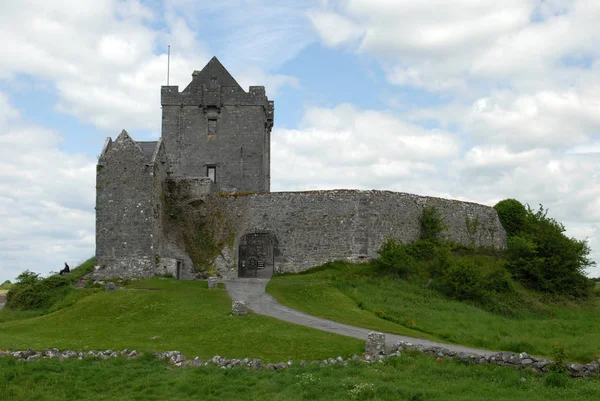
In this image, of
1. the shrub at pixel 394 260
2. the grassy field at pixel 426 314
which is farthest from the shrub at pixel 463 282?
the shrub at pixel 394 260

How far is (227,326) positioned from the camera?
24.8 metres

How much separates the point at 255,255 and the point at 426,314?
669 inches

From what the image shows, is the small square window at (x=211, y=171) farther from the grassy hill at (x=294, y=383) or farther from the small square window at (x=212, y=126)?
the grassy hill at (x=294, y=383)

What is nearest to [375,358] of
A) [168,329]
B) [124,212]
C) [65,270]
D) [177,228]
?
[168,329]

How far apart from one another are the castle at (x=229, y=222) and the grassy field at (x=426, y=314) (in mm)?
2472

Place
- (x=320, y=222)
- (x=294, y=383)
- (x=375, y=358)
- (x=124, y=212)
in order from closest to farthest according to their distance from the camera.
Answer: (x=294, y=383)
(x=375, y=358)
(x=124, y=212)
(x=320, y=222)

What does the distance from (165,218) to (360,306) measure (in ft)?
49.3

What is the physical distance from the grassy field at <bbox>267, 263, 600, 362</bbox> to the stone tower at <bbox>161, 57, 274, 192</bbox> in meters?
13.0

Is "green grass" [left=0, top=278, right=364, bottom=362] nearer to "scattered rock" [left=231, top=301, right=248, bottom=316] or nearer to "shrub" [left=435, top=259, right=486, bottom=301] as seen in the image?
"scattered rock" [left=231, top=301, right=248, bottom=316]

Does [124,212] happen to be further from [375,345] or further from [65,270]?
[375,345]

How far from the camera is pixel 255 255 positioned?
44.9 m

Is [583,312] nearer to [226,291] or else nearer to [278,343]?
[226,291]

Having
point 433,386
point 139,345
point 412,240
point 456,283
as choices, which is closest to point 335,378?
point 433,386

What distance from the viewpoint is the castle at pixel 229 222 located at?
38.0 m
